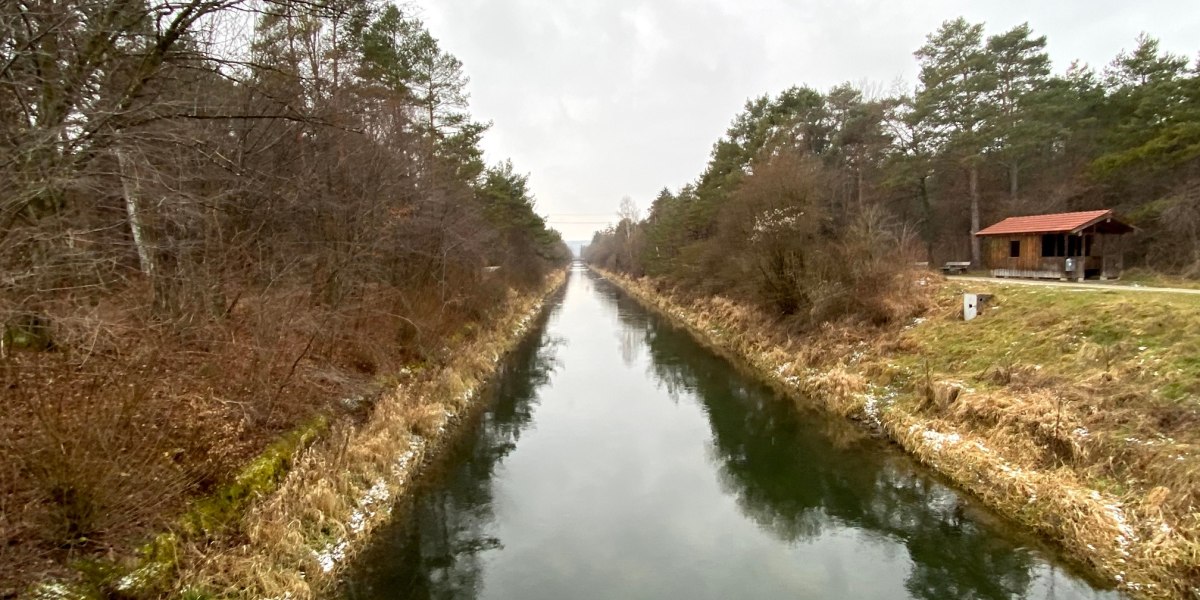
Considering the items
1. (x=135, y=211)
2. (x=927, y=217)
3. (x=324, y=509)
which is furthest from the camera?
(x=927, y=217)

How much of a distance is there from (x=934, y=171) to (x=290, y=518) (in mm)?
29748

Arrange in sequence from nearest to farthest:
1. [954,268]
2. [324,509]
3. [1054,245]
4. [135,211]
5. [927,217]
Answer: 1. [135,211]
2. [324,509]
3. [1054,245]
4. [954,268]
5. [927,217]

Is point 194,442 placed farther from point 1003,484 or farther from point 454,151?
point 454,151

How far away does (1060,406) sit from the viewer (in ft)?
27.5

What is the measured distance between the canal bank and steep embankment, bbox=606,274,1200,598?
798cm

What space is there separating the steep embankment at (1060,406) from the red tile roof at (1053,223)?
16.0 ft

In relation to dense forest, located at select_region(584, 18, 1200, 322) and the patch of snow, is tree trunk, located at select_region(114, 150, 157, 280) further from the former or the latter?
dense forest, located at select_region(584, 18, 1200, 322)

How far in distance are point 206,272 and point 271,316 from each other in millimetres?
986

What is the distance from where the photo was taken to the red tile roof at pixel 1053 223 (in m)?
18.2

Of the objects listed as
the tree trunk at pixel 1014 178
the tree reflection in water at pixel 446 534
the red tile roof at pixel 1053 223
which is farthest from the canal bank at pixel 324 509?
the tree trunk at pixel 1014 178

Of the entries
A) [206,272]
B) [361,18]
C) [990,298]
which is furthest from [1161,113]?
[206,272]

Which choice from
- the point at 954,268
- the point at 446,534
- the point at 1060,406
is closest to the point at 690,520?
the point at 446,534

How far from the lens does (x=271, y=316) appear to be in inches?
319

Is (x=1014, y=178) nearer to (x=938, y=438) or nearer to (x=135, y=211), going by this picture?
(x=938, y=438)
